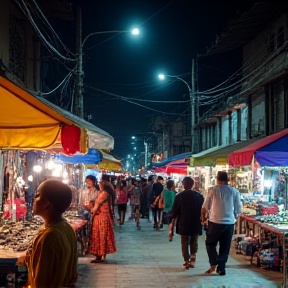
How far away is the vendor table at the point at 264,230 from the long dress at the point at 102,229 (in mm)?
3485

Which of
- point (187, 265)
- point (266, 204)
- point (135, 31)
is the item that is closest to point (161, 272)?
point (187, 265)

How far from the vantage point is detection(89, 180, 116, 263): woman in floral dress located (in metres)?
10.6

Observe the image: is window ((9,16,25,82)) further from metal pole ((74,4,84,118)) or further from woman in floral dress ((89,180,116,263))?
woman in floral dress ((89,180,116,263))

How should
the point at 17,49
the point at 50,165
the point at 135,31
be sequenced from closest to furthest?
the point at 50,165 < the point at 17,49 < the point at 135,31

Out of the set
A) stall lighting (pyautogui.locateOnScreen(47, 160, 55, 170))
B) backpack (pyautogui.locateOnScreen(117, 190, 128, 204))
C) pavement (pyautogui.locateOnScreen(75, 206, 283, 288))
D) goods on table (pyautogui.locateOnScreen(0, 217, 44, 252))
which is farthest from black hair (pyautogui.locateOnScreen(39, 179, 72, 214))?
backpack (pyautogui.locateOnScreen(117, 190, 128, 204))

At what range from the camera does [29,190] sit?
1323 cm

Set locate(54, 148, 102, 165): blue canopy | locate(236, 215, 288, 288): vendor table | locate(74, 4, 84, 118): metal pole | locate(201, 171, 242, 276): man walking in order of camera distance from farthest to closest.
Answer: locate(74, 4, 84, 118): metal pole < locate(54, 148, 102, 165): blue canopy < locate(201, 171, 242, 276): man walking < locate(236, 215, 288, 288): vendor table

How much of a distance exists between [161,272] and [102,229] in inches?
69.1

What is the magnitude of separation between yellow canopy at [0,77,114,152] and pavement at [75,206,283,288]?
3.66 meters

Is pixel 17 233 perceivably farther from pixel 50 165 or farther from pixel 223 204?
pixel 50 165

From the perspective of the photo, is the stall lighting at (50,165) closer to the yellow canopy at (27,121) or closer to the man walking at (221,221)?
the man walking at (221,221)

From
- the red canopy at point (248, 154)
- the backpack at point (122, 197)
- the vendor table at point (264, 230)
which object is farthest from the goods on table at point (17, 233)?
the backpack at point (122, 197)

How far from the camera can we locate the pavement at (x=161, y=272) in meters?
8.77

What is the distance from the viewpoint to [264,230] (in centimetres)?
1094
